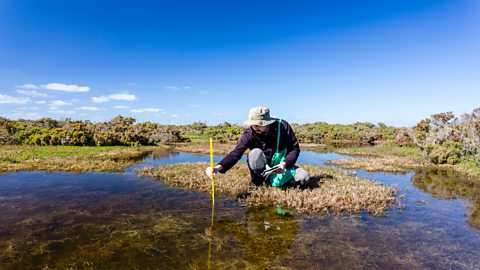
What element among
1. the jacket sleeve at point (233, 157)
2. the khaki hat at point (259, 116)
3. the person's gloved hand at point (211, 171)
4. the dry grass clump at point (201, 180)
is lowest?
the dry grass clump at point (201, 180)

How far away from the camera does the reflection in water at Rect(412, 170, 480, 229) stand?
6.83 meters

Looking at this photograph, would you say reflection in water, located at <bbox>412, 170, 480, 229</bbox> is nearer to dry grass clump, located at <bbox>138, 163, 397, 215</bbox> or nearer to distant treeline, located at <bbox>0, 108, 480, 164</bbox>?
dry grass clump, located at <bbox>138, 163, 397, 215</bbox>

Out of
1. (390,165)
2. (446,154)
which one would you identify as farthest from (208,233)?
(446,154)

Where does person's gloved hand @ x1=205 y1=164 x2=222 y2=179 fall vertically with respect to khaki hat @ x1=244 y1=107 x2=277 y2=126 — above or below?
below

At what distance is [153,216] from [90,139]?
18.9 m

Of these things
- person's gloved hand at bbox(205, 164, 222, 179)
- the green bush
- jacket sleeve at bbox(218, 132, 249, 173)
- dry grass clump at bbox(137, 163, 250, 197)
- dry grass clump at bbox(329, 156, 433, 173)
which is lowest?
dry grass clump at bbox(329, 156, 433, 173)

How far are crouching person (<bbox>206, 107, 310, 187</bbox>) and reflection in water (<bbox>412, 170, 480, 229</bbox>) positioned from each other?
3842mm

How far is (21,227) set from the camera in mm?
5156

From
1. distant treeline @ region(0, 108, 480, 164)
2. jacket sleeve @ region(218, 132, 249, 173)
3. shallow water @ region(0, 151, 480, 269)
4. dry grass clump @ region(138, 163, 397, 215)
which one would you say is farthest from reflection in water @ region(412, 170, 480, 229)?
jacket sleeve @ region(218, 132, 249, 173)

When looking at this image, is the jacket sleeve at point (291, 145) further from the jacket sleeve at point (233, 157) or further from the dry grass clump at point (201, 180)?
the dry grass clump at point (201, 180)

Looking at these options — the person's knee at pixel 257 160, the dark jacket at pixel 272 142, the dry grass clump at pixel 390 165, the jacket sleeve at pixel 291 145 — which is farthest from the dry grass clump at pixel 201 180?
the dry grass clump at pixel 390 165

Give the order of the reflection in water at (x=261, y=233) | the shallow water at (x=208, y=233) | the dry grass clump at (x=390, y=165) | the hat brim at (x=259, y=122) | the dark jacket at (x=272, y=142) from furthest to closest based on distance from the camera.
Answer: the dry grass clump at (x=390, y=165)
the dark jacket at (x=272, y=142)
the hat brim at (x=259, y=122)
the reflection in water at (x=261, y=233)
the shallow water at (x=208, y=233)

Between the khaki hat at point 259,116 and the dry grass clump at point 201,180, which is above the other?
the khaki hat at point 259,116

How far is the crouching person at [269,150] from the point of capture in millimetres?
6672
